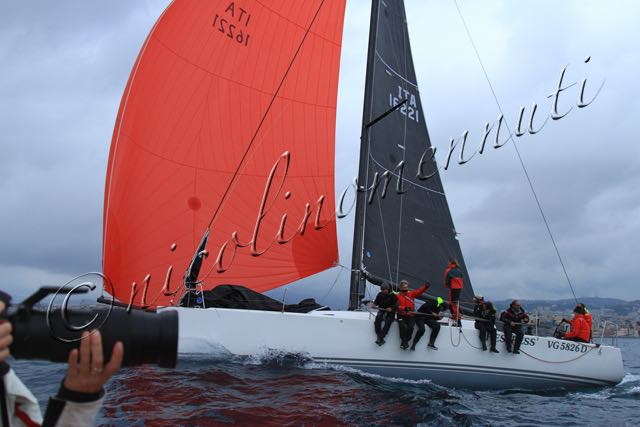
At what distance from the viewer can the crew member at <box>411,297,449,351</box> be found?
8766 mm

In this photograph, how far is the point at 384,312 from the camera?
857cm

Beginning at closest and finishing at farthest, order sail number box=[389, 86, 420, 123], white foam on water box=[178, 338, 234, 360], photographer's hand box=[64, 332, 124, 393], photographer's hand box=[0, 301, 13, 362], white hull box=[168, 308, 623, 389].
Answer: photographer's hand box=[0, 301, 13, 362], photographer's hand box=[64, 332, 124, 393], white foam on water box=[178, 338, 234, 360], white hull box=[168, 308, 623, 389], sail number box=[389, 86, 420, 123]

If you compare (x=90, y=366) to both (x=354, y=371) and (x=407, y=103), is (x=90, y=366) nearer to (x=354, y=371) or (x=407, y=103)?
(x=354, y=371)

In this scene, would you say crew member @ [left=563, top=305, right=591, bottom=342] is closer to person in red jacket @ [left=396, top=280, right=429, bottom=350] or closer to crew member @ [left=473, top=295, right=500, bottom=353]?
crew member @ [left=473, top=295, right=500, bottom=353]

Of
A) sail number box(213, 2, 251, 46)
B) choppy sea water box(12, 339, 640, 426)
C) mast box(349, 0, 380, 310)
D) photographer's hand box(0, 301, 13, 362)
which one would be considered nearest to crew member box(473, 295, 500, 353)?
choppy sea water box(12, 339, 640, 426)

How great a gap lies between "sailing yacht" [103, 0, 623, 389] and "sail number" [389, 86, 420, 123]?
0.30 ft

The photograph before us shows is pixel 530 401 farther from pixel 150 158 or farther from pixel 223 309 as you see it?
pixel 150 158

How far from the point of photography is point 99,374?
1709 mm

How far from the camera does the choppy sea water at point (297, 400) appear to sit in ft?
17.6

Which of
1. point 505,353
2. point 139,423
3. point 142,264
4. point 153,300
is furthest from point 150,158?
point 505,353

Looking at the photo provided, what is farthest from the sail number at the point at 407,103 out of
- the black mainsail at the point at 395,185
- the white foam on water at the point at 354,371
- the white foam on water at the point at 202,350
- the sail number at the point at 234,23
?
the white foam on water at the point at 202,350

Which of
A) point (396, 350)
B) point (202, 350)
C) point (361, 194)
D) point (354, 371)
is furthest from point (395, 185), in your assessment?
point (202, 350)

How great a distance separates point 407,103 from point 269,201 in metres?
5.06

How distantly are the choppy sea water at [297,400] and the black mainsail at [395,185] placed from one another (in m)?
→ 2.76
